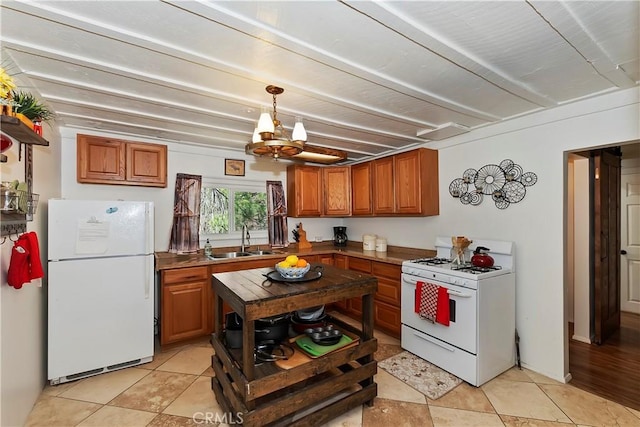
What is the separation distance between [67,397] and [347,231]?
3.90 m

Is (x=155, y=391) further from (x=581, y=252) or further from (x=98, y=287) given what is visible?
(x=581, y=252)

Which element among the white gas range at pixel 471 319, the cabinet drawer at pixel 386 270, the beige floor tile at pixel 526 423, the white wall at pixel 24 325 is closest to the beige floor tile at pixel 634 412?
the beige floor tile at pixel 526 423

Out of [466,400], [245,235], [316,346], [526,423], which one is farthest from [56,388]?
[526,423]

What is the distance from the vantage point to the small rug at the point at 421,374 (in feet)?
7.64

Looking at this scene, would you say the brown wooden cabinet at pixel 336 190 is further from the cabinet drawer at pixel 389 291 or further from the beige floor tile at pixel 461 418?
the beige floor tile at pixel 461 418

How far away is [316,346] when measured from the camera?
1.94 metres

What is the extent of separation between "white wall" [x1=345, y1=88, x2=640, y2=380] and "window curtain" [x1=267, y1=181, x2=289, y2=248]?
2609mm

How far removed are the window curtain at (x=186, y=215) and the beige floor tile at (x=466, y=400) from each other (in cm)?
307

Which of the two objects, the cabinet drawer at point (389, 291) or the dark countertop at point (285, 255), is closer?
the dark countertop at point (285, 255)

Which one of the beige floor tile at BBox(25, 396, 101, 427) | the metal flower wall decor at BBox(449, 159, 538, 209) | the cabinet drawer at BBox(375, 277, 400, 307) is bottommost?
A: the beige floor tile at BBox(25, 396, 101, 427)

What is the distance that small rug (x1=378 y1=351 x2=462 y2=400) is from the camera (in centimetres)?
233

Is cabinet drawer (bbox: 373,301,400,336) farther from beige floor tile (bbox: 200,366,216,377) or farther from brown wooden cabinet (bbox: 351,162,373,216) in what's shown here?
beige floor tile (bbox: 200,366,216,377)

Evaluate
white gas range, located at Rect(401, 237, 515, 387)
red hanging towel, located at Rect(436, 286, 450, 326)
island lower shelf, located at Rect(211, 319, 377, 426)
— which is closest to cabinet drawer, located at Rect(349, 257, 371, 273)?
white gas range, located at Rect(401, 237, 515, 387)

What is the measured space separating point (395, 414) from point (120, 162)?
3.54 meters
